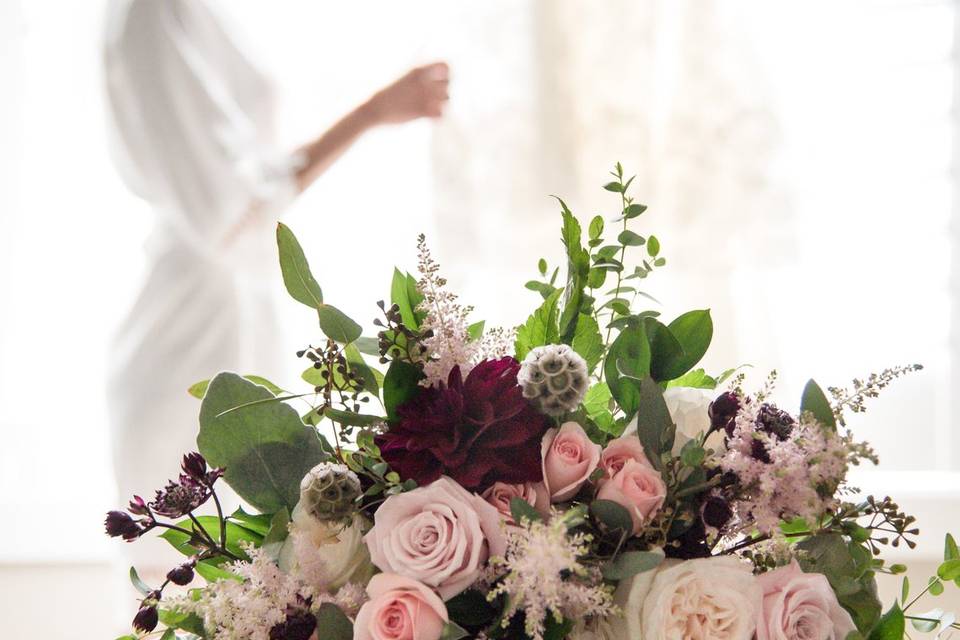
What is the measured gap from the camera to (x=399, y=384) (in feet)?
1.52

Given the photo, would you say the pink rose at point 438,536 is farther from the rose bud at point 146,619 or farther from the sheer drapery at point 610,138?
the sheer drapery at point 610,138

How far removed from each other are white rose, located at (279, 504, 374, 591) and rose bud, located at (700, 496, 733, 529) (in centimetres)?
15

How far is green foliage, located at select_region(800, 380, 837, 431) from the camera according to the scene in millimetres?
461

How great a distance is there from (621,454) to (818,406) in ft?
0.31

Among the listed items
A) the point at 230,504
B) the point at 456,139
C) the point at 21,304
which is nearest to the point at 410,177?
the point at 456,139

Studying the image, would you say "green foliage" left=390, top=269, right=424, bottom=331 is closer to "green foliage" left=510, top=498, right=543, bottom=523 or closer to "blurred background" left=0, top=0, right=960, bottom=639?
"green foliage" left=510, top=498, right=543, bottom=523

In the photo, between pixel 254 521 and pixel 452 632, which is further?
pixel 254 521

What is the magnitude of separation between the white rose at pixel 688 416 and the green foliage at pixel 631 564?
0.20 feet

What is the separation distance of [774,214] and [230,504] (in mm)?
989

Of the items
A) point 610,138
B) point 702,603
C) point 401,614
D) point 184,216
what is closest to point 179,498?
point 401,614

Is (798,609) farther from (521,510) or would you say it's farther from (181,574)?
(181,574)

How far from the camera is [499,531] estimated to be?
1.37 ft

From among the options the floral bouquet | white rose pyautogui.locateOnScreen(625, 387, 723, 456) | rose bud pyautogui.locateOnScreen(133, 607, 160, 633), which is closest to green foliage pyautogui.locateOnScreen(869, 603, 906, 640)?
the floral bouquet

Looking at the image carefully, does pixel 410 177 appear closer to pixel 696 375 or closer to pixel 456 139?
pixel 456 139
